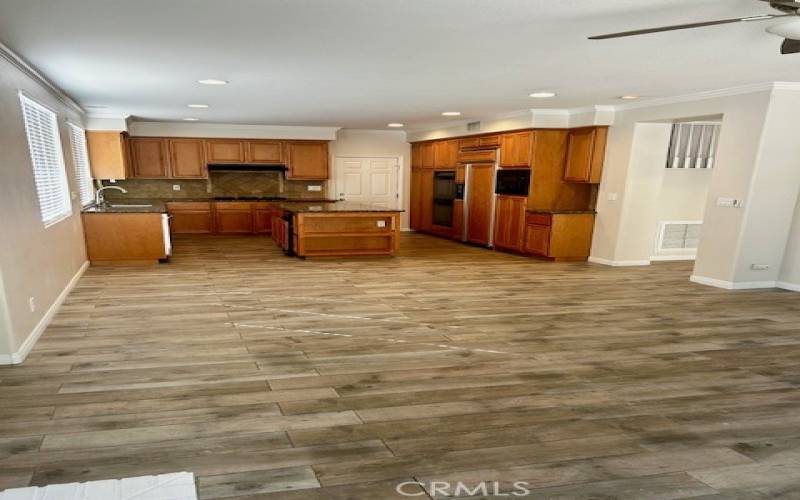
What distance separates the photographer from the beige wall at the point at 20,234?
10.8 ft

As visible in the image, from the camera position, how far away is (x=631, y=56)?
3.74 meters

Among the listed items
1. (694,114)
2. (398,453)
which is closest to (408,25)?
(398,453)

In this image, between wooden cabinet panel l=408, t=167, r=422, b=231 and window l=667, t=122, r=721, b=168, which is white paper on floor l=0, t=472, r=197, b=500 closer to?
window l=667, t=122, r=721, b=168

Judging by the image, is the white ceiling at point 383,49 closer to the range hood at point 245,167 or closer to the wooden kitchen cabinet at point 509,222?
the wooden kitchen cabinet at point 509,222

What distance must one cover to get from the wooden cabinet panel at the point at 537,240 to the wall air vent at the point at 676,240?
1903 millimetres

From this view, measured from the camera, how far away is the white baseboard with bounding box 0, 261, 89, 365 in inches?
128

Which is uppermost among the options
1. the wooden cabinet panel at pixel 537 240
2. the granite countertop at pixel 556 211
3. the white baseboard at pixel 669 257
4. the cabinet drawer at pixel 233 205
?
the granite countertop at pixel 556 211

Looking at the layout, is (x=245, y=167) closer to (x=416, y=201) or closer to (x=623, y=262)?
(x=416, y=201)

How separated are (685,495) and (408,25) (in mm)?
2914

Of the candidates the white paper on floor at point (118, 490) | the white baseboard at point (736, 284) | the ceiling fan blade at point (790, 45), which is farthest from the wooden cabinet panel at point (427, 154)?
the white paper on floor at point (118, 490)

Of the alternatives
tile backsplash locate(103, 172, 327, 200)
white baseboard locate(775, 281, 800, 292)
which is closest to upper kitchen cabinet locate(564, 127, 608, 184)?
white baseboard locate(775, 281, 800, 292)

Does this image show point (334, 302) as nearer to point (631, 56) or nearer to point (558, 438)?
point (558, 438)

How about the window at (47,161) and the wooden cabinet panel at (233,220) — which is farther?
the wooden cabinet panel at (233,220)

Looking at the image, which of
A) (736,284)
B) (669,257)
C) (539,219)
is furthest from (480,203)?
(736,284)
